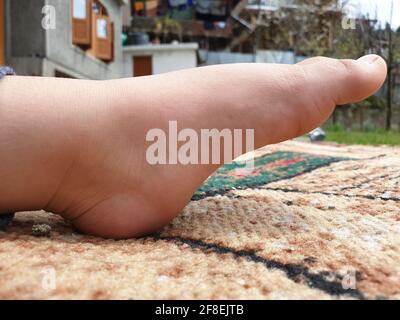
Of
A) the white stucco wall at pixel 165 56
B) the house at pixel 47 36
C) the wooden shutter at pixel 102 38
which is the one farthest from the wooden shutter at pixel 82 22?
the white stucco wall at pixel 165 56

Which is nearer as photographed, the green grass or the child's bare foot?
the child's bare foot

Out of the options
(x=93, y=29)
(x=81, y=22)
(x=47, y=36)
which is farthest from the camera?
(x=93, y=29)

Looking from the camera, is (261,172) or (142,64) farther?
(142,64)

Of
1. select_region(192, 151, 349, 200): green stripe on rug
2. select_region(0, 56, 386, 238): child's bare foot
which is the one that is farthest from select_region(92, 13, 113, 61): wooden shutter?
select_region(0, 56, 386, 238): child's bare foot

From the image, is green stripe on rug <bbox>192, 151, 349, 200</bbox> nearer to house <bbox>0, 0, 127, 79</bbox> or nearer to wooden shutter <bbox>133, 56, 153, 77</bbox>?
house <bbox>0, 0, 127, 79</bbox>

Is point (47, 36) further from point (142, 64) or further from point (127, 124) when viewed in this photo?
point (142, 64)

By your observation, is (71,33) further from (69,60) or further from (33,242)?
(33,242)

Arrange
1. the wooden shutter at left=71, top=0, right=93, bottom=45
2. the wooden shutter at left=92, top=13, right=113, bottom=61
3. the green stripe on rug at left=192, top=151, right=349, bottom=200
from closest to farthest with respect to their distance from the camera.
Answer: the green stripe on rug at left=192, top=151, right=349, bottom=200 < the wooden shutter at left=71, top=0, right=93, bottom=45 < the wooden shutter at left=92, top=13, right=113, bottom=61

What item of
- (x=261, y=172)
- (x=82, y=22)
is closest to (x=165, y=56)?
(x=82, y=22)
